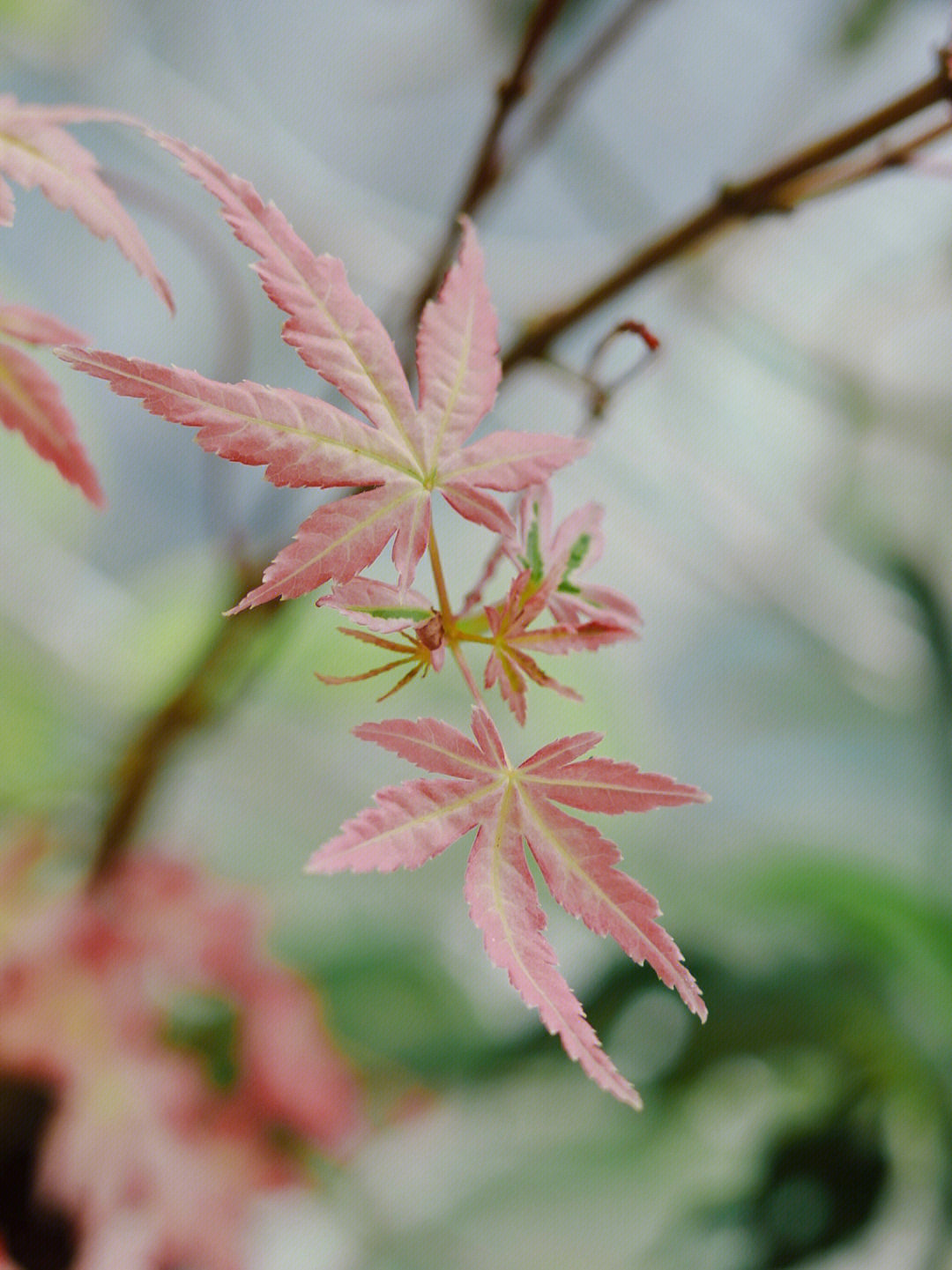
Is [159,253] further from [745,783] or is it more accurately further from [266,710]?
[745,783]

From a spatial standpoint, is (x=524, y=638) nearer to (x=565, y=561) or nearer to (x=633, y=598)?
(x=565, y=561)

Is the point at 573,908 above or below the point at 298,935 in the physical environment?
above

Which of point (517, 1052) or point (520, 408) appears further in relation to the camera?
point (520, 408)

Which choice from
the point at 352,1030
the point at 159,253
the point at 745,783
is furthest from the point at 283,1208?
the point at 159,253

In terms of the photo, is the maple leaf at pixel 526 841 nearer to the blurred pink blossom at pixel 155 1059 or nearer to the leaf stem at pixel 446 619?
the leaf stem at pixel 446 619

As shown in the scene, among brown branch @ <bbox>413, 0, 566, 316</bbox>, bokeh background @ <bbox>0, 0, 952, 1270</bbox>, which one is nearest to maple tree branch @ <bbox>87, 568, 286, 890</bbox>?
bokeh background @ <bbox>0, 0, 952, 1270</bbox>

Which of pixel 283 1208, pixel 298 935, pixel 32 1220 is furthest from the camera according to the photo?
pixel 298 935

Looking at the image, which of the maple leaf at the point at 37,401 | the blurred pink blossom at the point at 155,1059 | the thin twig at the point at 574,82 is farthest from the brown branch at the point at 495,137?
the blurred pink blossom at the point at 155,1059
